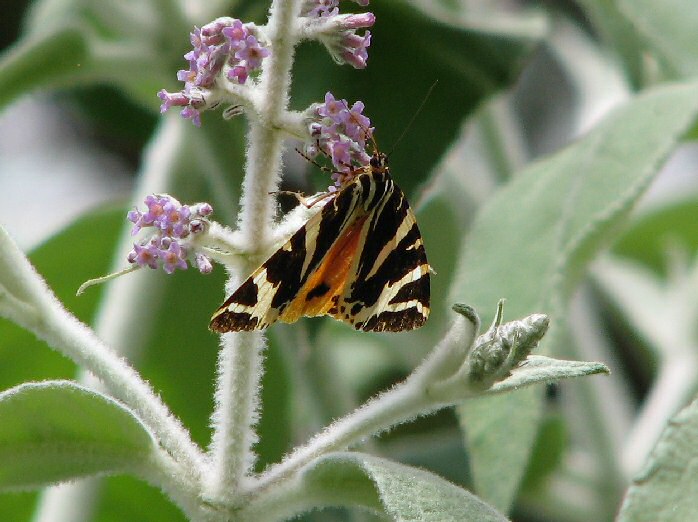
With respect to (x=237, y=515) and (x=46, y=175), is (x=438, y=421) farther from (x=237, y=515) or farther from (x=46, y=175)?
(x=46, y=175)

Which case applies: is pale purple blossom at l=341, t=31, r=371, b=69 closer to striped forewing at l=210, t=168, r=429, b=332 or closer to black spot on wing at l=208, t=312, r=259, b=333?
striped forewing at l=210, t=168, r=429, b=332

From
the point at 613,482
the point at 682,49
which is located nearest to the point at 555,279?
the point at 682,49

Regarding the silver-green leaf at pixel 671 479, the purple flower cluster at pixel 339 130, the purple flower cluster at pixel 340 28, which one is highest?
the purple flower cluster at pixel 340 28

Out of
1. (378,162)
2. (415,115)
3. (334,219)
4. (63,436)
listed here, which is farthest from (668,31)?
(63,436)

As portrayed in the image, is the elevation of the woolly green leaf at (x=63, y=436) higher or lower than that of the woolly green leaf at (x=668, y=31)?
lower

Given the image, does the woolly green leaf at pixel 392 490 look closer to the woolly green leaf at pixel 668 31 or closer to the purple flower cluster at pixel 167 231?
the purple flower cluster at pixel 167 231

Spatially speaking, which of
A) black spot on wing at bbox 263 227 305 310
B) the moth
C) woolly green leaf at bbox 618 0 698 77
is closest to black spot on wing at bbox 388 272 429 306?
the moth

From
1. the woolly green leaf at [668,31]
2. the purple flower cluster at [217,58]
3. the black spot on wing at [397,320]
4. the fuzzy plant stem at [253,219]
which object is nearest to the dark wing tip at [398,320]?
the black spot on wing at [397,320]
